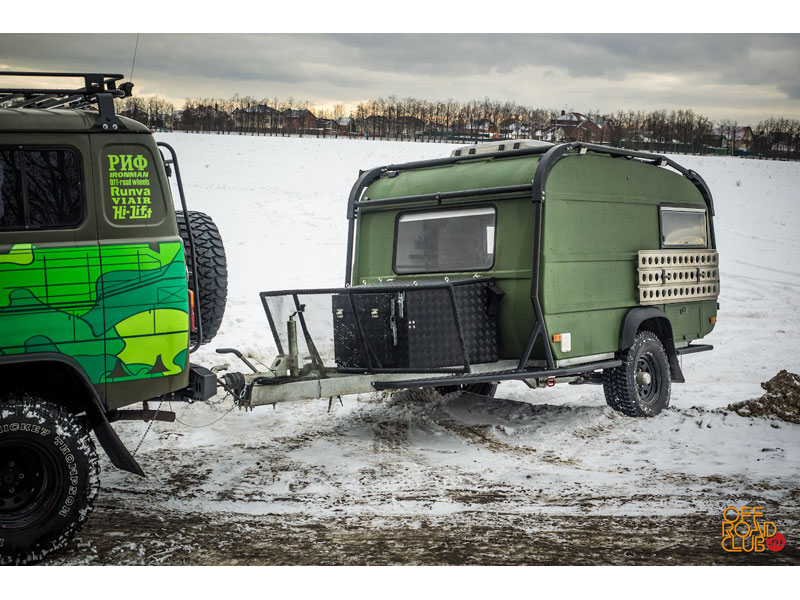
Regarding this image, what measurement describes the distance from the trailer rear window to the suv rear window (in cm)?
392

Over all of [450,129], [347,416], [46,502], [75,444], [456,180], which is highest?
[450,129]

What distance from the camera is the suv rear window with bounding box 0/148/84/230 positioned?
414cm

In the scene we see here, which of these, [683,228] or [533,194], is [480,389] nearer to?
[683,228]

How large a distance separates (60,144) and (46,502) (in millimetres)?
1930

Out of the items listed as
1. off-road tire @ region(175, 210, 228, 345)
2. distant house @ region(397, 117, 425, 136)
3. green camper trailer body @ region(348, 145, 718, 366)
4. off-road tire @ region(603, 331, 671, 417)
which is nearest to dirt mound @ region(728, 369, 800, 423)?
off-road tire @ region(603, 331, 671, 417)

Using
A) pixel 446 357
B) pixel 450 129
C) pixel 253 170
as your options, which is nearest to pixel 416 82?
pixel 450 129

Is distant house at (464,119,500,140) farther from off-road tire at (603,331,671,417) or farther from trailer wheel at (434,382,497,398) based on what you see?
trailer wheel at (434,382,497,398)

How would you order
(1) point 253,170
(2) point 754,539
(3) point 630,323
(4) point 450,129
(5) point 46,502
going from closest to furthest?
(5) point 46,502, (2) point 754,539, (3) point 630,323, (4) point 450,129, (1) point 253,170

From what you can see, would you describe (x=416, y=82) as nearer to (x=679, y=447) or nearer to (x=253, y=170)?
(x=679, y=447)

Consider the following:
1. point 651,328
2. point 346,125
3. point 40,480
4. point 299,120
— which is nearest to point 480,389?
point 651,328

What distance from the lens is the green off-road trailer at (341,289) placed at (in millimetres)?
4168

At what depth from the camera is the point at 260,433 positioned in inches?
285

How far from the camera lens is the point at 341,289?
21.7ft

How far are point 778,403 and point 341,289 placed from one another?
14.4 feet
